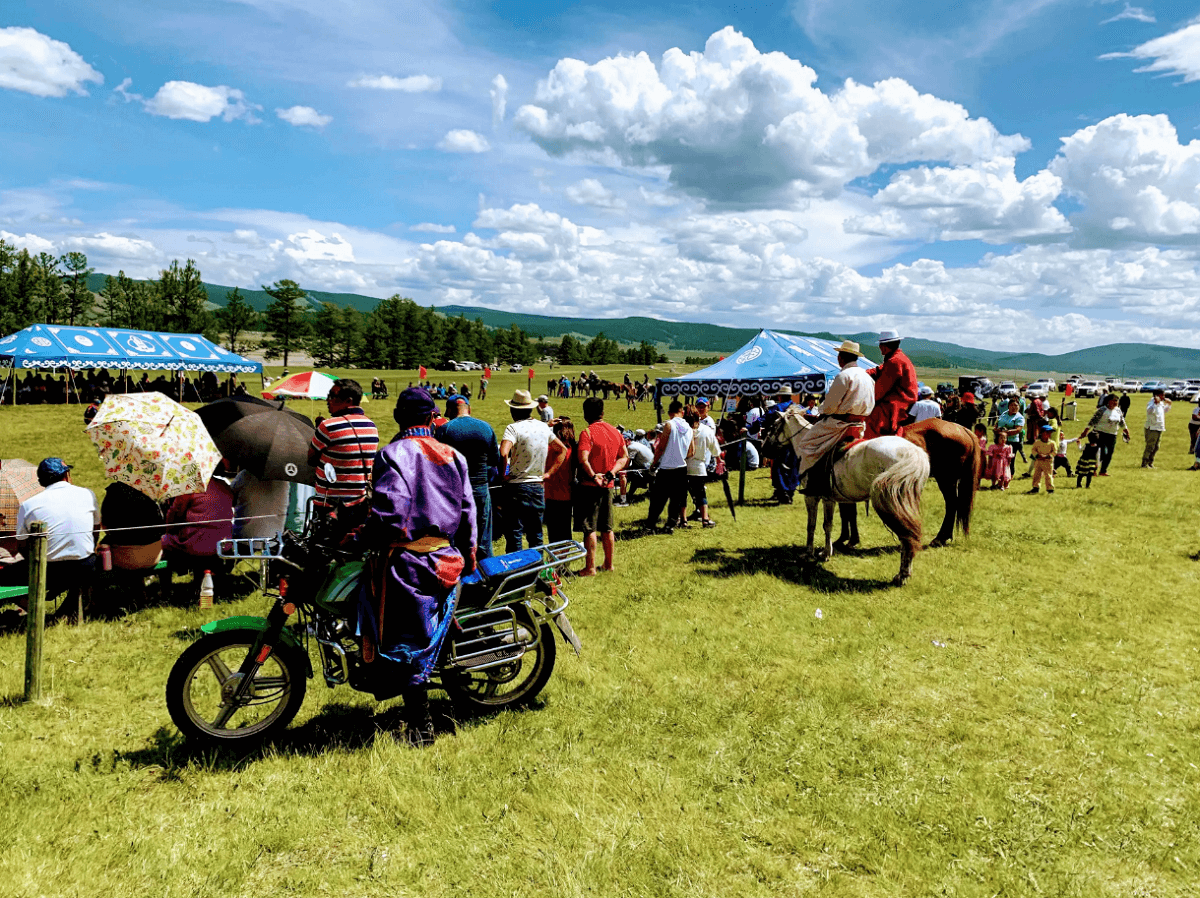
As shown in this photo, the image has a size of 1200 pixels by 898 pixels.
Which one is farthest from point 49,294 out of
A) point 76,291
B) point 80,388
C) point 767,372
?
point 767,372

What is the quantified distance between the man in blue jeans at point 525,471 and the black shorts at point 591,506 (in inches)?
16.4

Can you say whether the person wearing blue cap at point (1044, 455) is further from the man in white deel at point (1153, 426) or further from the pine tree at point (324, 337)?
the pine tree at point (324, 337)

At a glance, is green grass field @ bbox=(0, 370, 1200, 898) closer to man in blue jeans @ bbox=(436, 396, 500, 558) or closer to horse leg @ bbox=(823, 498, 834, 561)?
man in blue jeans @ bbox=(436, 396, 500, 558)

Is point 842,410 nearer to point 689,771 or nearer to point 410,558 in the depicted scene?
point 689,771

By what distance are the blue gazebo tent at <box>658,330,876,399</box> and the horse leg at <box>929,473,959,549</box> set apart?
6607 mm

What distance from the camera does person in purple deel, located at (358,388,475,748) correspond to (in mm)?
3824

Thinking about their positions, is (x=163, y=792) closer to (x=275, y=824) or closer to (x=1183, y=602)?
(x=275, y=824)

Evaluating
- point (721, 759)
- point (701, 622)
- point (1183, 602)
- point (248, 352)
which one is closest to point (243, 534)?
point (701, 622)

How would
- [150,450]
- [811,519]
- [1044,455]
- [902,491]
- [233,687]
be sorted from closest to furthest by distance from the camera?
[233,687]
[150,450]
[902,491]
[811,519]
[1044,455]

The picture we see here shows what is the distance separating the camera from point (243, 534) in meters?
6.73

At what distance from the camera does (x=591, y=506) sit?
26.2 feet

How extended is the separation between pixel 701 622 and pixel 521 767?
116 inches

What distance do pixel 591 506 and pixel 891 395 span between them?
4.23 m

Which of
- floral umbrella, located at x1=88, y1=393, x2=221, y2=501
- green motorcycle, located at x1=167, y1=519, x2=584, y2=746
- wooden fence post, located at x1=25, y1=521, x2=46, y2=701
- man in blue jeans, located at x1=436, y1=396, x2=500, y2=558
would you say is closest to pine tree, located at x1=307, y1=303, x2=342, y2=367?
floral umbrella, located at x1=88, y1=393, x2=221, y2=501
